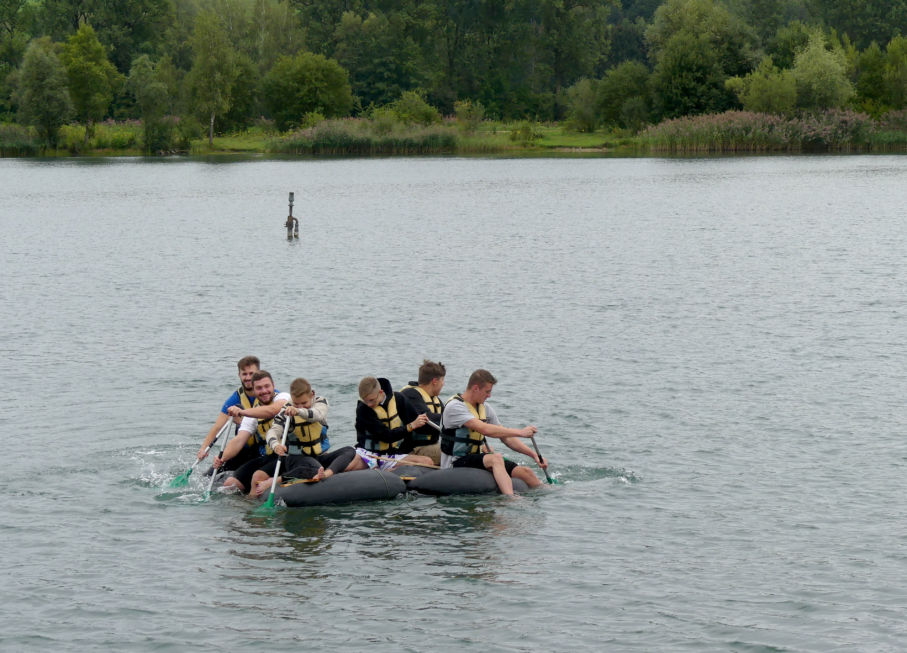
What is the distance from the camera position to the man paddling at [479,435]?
1512cm

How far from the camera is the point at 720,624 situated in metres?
12.1

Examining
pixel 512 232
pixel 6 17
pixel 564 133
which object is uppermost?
pixel 6 17

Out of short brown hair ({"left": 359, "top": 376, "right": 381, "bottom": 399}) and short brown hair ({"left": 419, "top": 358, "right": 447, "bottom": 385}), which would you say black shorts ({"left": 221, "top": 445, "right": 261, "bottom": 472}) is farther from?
short brown hair ({"left": 419, "top": 358, "right": 447, "bottom": 385})

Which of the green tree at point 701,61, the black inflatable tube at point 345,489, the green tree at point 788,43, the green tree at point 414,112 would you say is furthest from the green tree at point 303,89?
the black inflatable tube at point 345,489

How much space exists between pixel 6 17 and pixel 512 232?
99.1 m

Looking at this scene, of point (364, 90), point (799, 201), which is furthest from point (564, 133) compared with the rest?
point (799, 201)

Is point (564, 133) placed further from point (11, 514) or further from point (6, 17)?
point (11, 514)

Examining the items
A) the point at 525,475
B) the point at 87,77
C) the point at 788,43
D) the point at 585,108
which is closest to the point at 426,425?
the point at 525,475

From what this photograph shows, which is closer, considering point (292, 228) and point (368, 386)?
point (368, 386)

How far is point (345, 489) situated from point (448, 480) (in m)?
1.34

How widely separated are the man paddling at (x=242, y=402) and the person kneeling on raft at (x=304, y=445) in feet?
2.13

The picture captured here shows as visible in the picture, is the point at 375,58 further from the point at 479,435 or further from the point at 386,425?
the point at 479,435

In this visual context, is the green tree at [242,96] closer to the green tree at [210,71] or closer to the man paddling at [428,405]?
the green tree at [210,71]

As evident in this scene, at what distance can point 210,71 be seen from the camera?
108625mm
